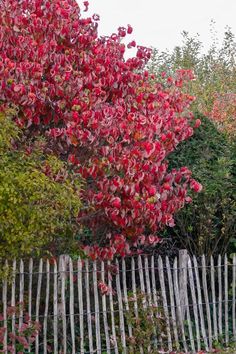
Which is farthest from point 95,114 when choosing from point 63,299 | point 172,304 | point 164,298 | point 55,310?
point 172,304

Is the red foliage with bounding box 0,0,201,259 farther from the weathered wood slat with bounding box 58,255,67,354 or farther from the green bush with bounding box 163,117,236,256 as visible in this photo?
the green bush with bounding box 163,117,236,256

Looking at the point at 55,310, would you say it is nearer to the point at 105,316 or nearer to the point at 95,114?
the point at 105,316

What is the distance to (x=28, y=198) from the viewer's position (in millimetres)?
7855

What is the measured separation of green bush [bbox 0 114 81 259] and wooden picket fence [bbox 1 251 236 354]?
0.42 metres

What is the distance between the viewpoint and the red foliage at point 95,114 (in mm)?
9094

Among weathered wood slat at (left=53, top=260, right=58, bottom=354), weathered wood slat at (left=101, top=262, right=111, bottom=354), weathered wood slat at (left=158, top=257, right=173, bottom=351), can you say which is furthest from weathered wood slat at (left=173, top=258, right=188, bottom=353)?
weathered wood slat at (left=53, top=260, right=58, bottom=354)

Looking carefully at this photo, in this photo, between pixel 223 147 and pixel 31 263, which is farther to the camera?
pixel 223 147

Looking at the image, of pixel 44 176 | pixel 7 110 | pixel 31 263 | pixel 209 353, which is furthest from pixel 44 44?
pixel 209 353

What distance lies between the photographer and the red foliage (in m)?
A: 9.09

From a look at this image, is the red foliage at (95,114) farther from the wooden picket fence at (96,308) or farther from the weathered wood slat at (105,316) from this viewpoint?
the wooden picket fence at (96,308)

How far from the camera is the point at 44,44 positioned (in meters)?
9.41

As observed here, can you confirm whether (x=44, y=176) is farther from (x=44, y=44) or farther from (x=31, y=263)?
(x=44, y=44)

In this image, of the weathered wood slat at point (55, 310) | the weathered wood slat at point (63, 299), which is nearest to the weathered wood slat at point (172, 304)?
the weathered wood slat at point (63, 299)

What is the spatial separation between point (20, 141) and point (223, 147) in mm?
3917
